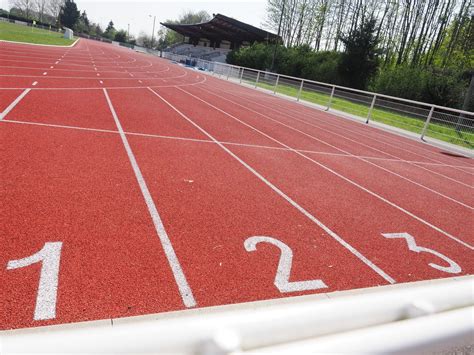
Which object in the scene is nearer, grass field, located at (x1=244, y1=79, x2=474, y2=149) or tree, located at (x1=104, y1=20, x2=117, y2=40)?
grass field, located at (x1=244, y1=79, x2=474, y2=149)

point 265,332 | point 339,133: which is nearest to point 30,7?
point 339,133

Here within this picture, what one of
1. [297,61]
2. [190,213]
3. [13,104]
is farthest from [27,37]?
[190,213]

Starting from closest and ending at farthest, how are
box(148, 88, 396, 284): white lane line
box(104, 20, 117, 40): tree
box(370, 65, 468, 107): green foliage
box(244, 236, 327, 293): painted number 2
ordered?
box(244, 236, 327, 293): painted number 2, box(148, 88, 396, 284): white lane line, box(370, 65, 468, 107): green foliage, box(104, 20, 117, 40): tree

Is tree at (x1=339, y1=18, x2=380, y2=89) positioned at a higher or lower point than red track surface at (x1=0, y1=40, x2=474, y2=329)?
higher

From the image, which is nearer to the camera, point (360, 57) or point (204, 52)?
point (360, 57)

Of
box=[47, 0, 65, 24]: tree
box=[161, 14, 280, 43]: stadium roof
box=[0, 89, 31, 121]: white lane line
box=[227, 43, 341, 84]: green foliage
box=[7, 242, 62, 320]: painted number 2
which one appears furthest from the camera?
box=[47, 0, 65, 24]: tree

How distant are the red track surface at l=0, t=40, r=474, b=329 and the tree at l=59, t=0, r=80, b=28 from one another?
426ft

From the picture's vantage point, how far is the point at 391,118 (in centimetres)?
1708

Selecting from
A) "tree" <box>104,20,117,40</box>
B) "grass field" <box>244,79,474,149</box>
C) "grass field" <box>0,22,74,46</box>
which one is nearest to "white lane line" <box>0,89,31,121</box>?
"grass field" <box>244,79,474,149</box>

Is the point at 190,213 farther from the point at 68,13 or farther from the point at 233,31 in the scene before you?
the point at 68,13

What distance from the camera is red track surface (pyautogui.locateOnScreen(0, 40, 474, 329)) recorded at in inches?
118

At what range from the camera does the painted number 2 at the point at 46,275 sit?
253cm

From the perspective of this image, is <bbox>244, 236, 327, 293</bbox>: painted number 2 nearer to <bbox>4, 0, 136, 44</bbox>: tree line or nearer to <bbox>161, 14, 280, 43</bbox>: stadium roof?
<bbox>161, 14, 280, 43</bbox>: stadium roof

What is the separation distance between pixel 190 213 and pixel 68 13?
452 ft
